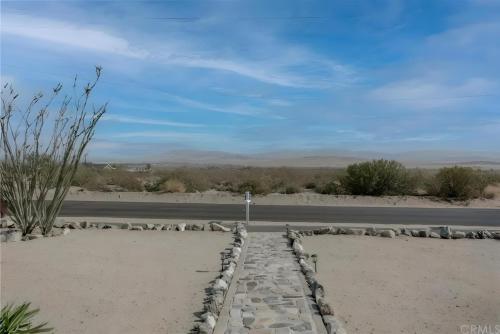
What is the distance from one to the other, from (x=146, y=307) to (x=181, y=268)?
2.85 metres

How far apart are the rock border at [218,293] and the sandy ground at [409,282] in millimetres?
1784

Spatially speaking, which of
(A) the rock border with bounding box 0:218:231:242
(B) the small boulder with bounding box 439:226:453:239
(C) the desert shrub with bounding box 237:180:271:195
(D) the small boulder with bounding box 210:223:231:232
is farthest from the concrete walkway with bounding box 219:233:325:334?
(C) the desert shrub with bounding box 237:180:271:195

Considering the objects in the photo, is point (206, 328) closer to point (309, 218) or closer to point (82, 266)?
point (82, 266)

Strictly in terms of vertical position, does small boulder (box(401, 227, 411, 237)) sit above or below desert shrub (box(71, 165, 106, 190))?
below

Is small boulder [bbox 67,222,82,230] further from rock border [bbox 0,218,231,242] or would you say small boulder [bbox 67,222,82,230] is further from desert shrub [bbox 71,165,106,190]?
desert shrub [bbox 71,165,106,190]

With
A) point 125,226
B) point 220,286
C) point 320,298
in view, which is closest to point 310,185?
point 125,226

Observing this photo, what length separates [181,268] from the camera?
10750 millimetres

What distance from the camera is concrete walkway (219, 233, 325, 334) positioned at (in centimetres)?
672

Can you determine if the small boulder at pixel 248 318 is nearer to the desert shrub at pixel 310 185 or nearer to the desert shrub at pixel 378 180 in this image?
the desert shrub at pixel 378 180

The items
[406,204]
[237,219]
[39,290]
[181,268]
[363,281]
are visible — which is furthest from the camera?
[406,204]

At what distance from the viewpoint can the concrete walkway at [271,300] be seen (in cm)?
672

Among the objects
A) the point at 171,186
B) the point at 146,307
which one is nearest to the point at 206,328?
the point at 146,307

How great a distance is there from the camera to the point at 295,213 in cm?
2206

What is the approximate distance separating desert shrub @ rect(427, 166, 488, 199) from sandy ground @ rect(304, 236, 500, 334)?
15720mm
